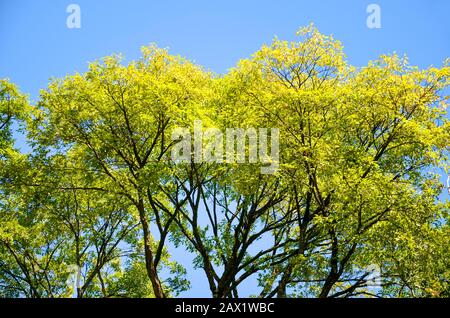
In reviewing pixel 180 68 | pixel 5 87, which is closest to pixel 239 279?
pixel 180 68

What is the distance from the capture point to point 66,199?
92.6 ft

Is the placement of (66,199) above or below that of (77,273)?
above

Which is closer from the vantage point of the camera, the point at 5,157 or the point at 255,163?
the point at 255,163

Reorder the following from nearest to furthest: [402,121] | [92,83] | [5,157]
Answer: [402,121], [92,83], [5,157]

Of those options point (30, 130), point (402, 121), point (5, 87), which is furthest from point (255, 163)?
point (5, 87)

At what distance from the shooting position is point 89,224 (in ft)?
94.6

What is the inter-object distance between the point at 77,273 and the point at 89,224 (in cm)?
302

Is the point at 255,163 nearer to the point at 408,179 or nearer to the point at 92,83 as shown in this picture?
the point at 408,179

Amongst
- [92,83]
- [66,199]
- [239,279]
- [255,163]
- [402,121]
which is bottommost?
[239,279]

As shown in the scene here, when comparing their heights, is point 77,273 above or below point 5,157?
below

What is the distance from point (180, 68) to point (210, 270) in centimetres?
891
